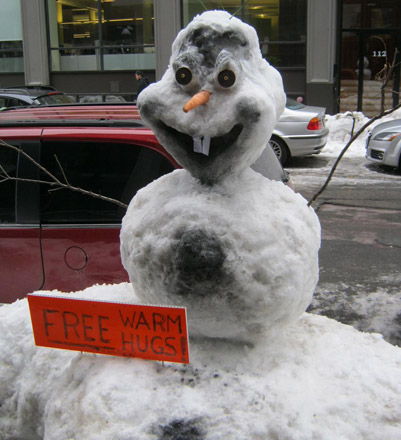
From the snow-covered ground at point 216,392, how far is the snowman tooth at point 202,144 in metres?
0.70

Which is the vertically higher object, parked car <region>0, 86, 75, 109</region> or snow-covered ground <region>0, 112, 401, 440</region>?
parked car <region>0, 86, 75, 109</region>

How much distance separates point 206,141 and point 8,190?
2259 mm

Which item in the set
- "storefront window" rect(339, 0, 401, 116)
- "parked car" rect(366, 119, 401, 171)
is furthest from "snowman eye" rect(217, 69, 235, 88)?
"storefront window" rect(339, 0, 401, 116)

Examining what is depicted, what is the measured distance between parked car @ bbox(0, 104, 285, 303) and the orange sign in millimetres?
1470

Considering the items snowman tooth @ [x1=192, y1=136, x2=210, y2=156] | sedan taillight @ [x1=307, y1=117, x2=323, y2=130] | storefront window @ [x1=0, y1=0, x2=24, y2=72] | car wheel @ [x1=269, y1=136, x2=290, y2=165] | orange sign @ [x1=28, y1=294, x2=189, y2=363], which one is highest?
storefront window @ [x1=0, y1=0, x2=24, y2=72]

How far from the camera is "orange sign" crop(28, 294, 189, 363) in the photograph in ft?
6.01

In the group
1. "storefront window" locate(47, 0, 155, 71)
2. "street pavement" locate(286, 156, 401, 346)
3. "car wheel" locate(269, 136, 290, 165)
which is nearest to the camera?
"street pavement" locate(286, 156, 401, 346)

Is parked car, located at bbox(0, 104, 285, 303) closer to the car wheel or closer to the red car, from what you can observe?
the red car

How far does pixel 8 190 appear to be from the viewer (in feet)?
12.0

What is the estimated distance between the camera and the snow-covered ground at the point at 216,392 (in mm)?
1707

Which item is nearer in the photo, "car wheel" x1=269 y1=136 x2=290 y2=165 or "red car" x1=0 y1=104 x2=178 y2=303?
"red car" x1=0 y1=104 x2=178 y2=303

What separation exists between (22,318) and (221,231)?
3.44ft

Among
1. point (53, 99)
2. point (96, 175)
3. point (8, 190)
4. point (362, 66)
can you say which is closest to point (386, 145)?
point (362, 66)

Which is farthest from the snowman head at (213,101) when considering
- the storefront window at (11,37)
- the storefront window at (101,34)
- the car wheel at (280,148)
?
the storefront window at (11,37)
